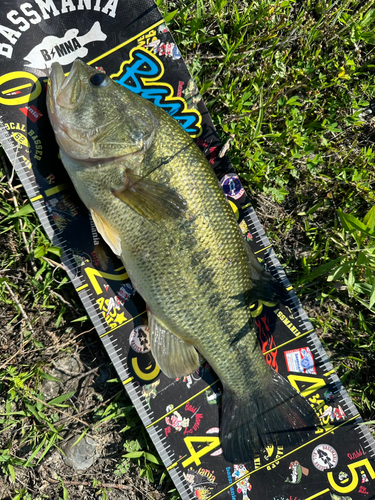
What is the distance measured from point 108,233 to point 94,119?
29.6 inches

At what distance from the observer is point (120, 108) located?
88.4 inches

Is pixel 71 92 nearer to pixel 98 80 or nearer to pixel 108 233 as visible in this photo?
pixel 98 80

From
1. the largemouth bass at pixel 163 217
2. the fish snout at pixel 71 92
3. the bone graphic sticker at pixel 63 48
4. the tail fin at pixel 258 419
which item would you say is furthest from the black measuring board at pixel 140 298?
the fish snout at pixel 71 92

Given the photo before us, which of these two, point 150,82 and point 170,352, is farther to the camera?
point 150,82

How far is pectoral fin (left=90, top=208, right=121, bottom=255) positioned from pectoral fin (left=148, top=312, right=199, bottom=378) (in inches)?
23.3

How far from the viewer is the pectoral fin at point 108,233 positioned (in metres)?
2.36

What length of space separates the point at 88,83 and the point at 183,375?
218 centimetres

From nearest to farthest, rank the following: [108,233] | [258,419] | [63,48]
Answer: [108,233], [63,48], [258,419]

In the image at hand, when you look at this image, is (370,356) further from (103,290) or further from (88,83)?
(88,83)

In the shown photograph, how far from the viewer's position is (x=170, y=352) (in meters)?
2.58

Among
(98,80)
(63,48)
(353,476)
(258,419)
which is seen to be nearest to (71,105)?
(98,80)

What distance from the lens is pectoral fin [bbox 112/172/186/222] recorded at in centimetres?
220

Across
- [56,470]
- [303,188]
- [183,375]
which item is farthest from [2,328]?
[303,188]

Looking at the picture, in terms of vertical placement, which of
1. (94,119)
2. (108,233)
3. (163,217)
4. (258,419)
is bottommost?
(258,419)
